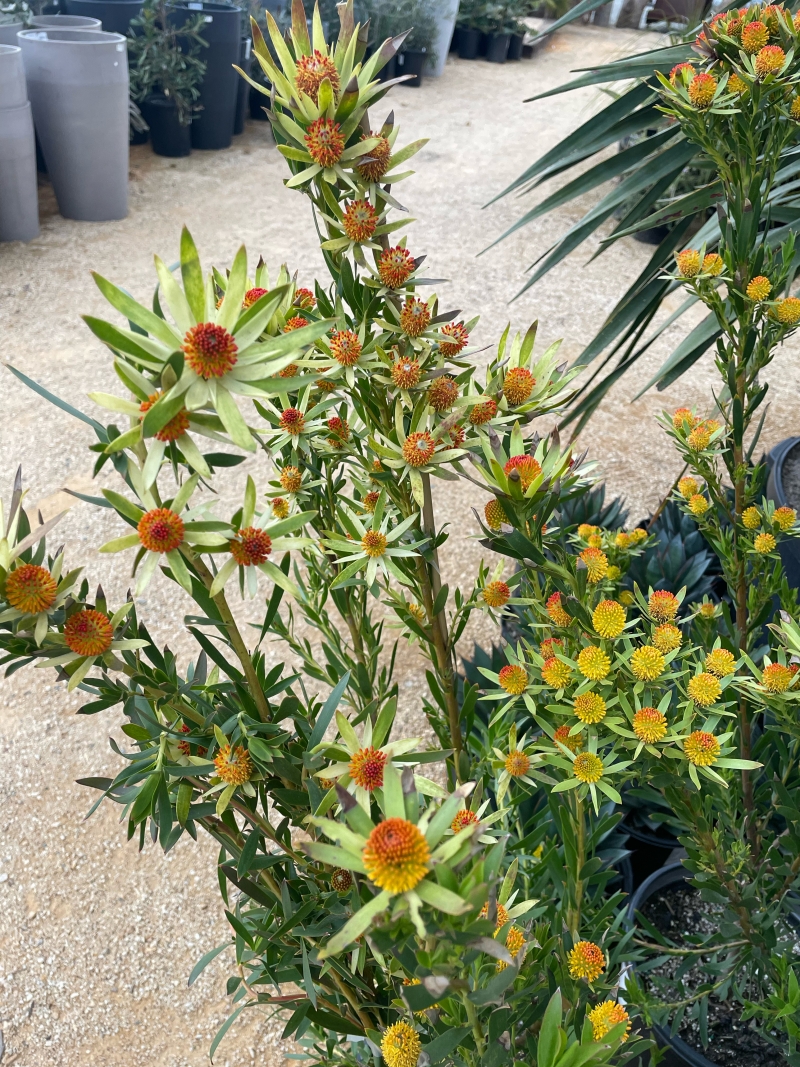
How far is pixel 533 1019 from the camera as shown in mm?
534

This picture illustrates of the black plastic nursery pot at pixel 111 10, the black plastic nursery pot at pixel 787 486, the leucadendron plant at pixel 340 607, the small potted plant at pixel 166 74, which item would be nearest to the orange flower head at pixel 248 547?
the leucadendron plant at pixel 340 607

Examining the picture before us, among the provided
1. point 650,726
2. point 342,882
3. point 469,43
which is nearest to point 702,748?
point 650,726

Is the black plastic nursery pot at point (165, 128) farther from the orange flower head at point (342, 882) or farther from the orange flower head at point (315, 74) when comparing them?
the orange flower head at point (342, 882)

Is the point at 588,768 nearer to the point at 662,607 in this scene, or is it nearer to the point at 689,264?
the point at 662,607

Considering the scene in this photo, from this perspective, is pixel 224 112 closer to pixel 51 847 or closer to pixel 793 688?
pixel 51 847

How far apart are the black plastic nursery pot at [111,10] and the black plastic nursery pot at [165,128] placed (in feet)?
1.35

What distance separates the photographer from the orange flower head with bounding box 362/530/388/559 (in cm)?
63

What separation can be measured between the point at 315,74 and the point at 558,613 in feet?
1.30

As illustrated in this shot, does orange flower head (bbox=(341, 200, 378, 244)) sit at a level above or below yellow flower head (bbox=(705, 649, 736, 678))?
above

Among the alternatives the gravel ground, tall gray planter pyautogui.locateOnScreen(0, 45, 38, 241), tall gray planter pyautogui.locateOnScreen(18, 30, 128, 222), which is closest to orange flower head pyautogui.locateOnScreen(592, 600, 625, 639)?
the gravel ground

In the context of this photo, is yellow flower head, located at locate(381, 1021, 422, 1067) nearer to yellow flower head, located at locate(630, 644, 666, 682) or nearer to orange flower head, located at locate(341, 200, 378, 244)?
yellow flower head, located at locate(630, 644, 666, 682)

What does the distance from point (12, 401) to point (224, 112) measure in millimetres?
2553

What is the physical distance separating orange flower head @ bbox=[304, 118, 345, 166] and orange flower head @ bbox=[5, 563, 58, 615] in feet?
1.09

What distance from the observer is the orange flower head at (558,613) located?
1.89ft
